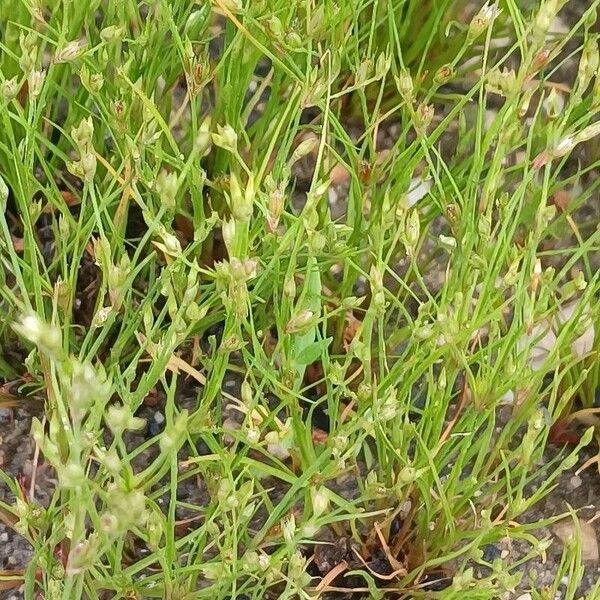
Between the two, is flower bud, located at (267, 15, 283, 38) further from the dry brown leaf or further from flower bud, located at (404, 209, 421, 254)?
the dry brown leaf

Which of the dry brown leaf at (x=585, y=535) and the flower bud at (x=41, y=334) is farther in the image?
the dry brown leaf at (x=585, y=535)

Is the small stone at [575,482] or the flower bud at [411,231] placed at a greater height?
the flower bud at [411,231]

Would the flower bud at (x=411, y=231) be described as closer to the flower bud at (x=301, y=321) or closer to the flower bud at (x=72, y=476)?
the flower bud at (x=301, y=321)

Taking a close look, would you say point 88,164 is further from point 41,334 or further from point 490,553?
point 490,553

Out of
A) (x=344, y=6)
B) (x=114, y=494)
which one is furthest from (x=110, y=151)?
(x=114, y=494)

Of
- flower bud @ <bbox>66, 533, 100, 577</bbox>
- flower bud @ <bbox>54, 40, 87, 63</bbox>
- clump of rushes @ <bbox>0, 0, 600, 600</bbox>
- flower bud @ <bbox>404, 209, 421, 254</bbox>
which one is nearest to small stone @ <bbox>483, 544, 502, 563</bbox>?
clump of rushes @ <bbox>0, 0, 600, 600</bbox>

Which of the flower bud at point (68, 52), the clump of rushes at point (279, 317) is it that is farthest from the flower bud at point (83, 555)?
the flower bud at point (68, 52)
